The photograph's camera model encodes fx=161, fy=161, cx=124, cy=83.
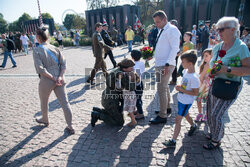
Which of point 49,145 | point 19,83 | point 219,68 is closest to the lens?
point 219,68

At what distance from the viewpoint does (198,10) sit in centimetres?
2112

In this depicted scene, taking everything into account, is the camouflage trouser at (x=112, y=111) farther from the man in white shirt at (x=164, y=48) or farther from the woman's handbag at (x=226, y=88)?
the woman's handbag at (x=226, y=88)

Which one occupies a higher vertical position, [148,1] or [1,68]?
[148,1]

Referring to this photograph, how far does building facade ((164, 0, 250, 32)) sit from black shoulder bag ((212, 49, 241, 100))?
1870 centimetres

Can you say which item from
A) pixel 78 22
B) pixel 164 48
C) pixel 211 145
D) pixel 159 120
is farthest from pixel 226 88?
pixel 78 22

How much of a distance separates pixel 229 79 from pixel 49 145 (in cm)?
331

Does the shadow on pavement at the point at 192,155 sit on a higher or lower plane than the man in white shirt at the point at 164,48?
lower

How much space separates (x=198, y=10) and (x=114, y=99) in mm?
22660

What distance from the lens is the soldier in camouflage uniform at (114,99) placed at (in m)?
3.11

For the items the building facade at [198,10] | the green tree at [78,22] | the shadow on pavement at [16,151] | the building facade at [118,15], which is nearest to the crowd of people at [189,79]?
the shadow on pavement at [16,151]

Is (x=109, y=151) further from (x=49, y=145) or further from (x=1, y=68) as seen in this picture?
(x=1, y=68)

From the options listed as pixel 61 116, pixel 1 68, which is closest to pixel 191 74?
pixel 61 116

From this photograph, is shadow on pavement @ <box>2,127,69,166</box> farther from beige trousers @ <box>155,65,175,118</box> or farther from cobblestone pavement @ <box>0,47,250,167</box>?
beige trousers @ <box>155,65,175,118</box>

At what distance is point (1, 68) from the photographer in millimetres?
10688
